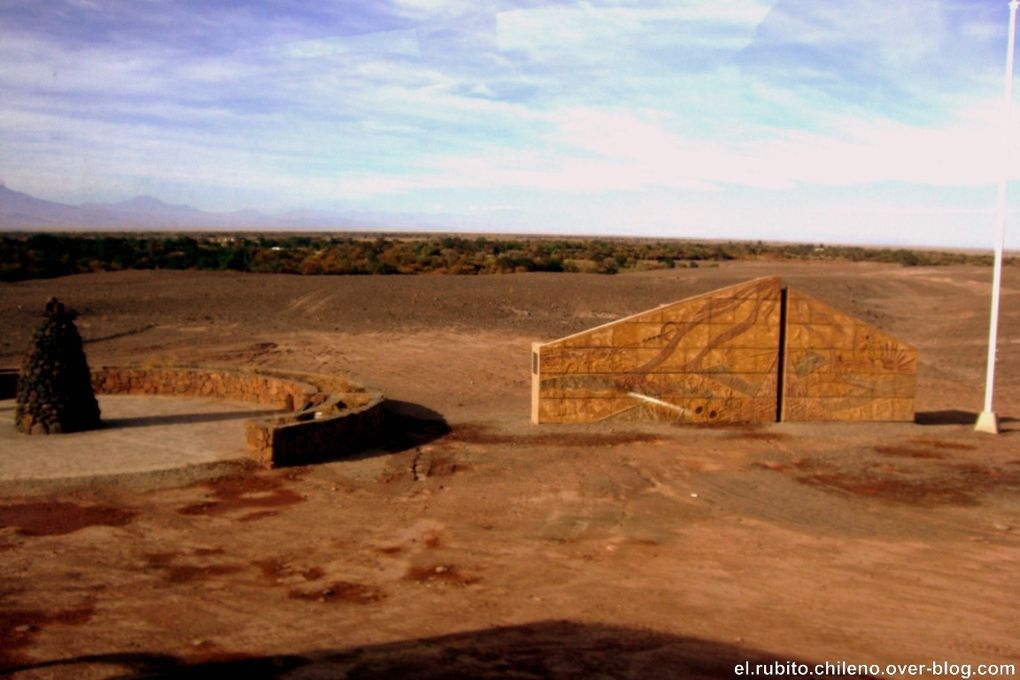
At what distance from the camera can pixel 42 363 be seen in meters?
13.6

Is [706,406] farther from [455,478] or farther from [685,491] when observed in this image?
[455,478]

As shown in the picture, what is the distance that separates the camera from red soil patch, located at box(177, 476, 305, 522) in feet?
34.4

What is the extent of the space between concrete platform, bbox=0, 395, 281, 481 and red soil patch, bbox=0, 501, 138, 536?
1059 mm

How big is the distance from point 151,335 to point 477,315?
10778 millimetres

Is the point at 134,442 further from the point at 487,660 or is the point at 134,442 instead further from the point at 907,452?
Result: the point at 907,452

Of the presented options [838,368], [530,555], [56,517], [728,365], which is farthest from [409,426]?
[838,368]

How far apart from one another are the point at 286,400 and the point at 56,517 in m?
6.67

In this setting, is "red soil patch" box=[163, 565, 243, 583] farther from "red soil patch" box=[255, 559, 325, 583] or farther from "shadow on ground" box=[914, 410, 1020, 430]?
"shadow on ground" box=[914, 410, 1020, 430]

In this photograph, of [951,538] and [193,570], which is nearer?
[193,570]

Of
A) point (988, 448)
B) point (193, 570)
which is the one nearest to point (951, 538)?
point (988, 448)

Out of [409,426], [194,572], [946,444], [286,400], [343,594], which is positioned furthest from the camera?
[286,400]

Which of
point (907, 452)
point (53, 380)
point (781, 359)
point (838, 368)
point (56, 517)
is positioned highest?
point (781, 359)

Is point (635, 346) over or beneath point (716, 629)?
over

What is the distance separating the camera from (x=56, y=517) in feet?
33.0
